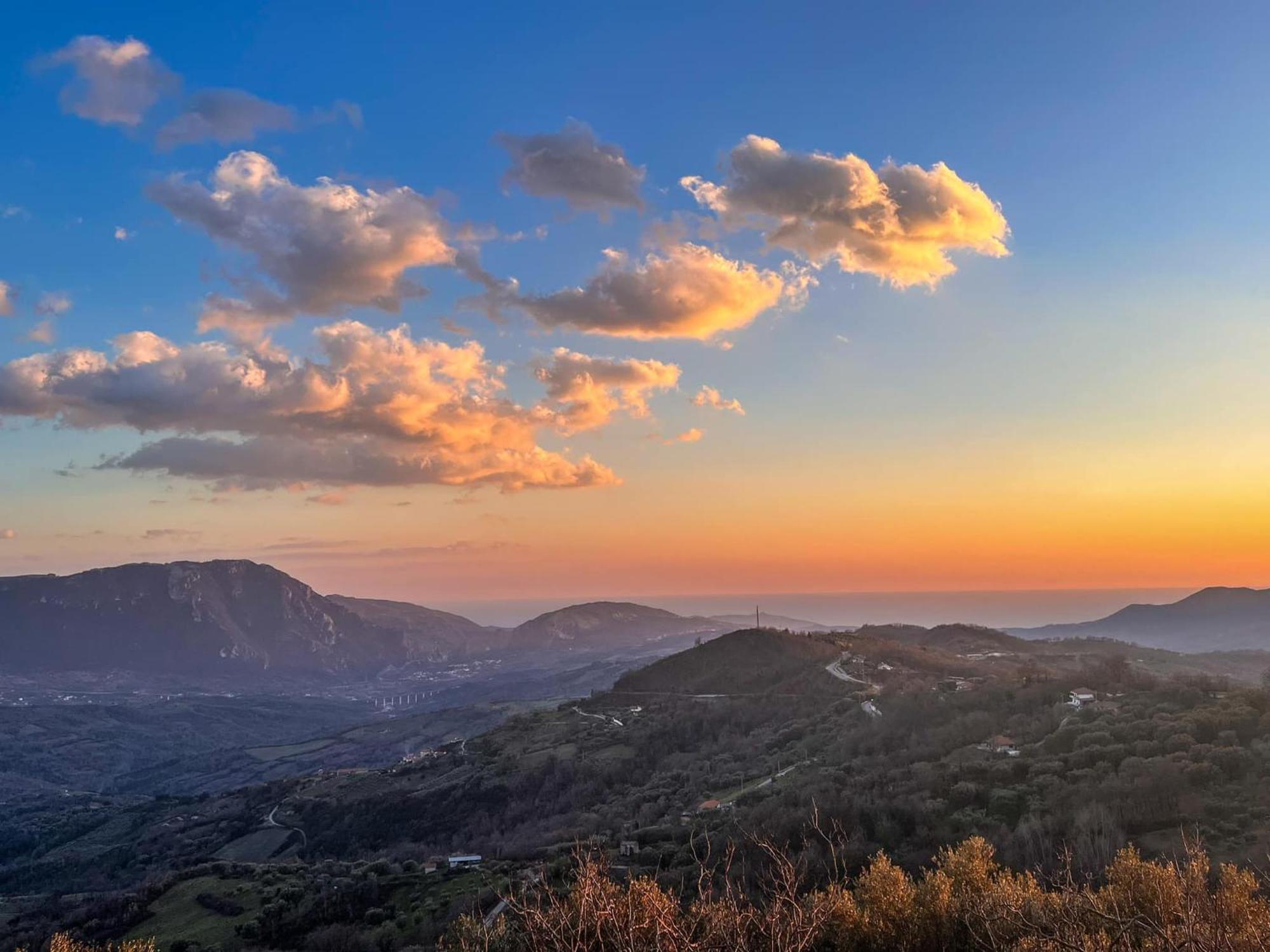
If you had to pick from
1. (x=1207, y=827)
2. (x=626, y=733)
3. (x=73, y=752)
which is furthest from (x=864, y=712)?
(x=73, y=752)

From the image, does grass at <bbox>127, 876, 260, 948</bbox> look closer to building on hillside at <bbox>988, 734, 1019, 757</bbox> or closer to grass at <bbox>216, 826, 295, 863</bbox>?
grass at <bbox>216, 826, 295, 863</bbox>

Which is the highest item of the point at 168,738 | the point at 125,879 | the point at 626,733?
the point at 626,733

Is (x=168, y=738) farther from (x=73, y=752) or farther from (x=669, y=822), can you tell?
(x=669, y=822)

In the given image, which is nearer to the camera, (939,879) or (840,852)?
(939,879)

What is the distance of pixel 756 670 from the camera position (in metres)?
107

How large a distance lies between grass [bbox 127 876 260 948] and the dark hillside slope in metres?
61.3

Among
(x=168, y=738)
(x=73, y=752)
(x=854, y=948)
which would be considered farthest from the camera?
(x=168, y=738)

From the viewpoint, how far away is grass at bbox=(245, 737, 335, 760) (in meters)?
158

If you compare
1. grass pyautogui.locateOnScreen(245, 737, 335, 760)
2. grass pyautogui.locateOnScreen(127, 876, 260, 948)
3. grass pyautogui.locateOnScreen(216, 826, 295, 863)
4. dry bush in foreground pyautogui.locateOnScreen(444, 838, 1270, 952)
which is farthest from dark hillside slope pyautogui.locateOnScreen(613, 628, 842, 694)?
grass pyautogui.locateOnScreen(245, 737, 335, 760)

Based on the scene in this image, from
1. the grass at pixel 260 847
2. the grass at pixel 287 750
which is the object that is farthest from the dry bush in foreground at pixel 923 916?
the grass at pixel 287 750

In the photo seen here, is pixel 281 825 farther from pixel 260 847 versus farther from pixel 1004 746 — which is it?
pixel 1004 746

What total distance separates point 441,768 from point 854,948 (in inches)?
3021

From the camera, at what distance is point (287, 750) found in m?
167

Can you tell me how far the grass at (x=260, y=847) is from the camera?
69.5 m
